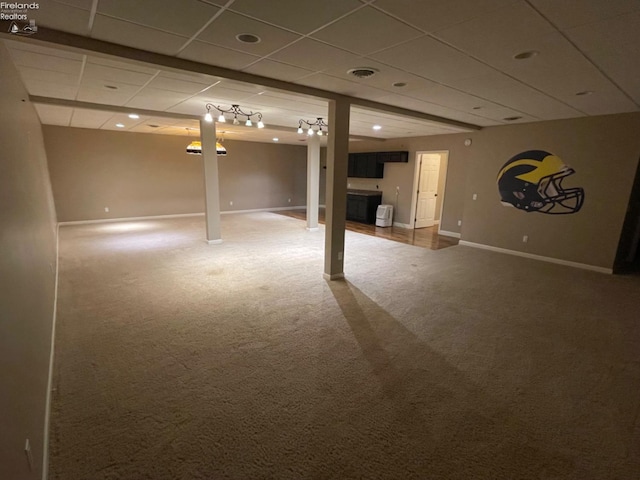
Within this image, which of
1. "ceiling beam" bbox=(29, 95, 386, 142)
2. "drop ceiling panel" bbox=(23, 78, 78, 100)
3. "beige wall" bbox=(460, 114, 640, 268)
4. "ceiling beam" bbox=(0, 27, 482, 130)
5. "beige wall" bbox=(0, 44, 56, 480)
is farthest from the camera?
"beige wall" bbox=(460, 114, 640, 268)

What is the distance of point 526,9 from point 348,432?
2.82m

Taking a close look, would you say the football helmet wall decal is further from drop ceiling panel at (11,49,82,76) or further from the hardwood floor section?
drop ceiling panel at (11,49,82,76)

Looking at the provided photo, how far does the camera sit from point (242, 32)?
228cm

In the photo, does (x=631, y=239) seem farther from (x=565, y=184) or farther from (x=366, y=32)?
(x=366, y=32)

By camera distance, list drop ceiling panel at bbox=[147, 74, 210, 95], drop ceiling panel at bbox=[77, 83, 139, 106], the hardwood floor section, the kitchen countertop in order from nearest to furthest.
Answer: drop ceiling panel at bbox=[147, 74, 210, 95], drop ceiling panel at bbox=[77, 83, 139, 106], the hardwood floor section, the kitchen countertop

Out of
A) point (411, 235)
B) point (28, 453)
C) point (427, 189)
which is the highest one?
point (427, 189)

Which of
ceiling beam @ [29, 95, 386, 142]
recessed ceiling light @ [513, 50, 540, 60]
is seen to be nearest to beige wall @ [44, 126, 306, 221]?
ceiling beam @ [29, 95, 386, 142]

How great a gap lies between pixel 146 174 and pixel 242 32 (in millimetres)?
8155

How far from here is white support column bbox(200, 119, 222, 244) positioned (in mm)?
5980

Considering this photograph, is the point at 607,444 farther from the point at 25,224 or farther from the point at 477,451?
the point at 25,224

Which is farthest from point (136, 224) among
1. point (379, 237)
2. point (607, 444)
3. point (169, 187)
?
point (607, 444)

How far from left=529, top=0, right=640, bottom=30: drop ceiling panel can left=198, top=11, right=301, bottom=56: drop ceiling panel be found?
64.0 inches

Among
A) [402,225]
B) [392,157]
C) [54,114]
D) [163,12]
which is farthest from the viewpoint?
[402,225]

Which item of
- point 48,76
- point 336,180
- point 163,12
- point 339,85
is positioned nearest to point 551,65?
point 339,85
